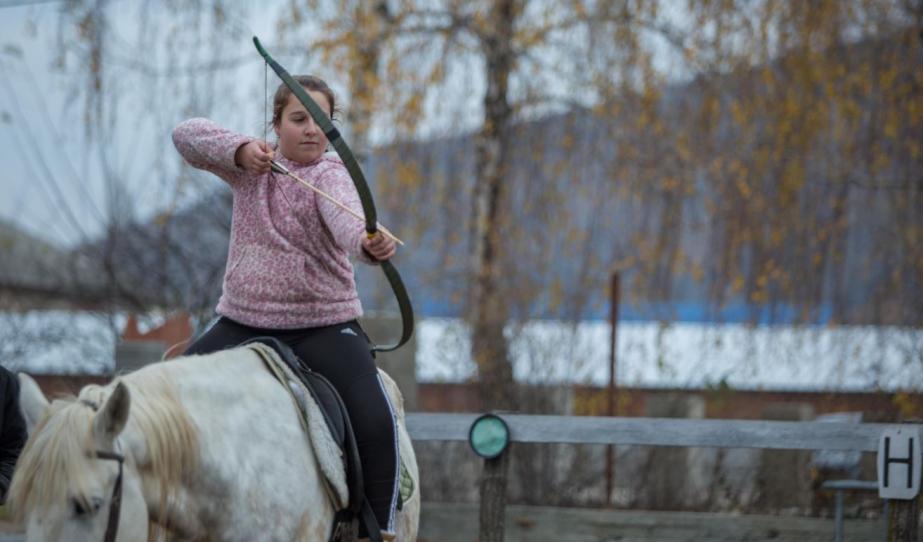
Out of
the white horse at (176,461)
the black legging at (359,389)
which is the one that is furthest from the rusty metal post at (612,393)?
the white horse at (176,461)

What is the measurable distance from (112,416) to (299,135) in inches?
51.2

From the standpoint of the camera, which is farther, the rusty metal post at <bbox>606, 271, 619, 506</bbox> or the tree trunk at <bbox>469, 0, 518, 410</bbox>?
the tree trunk at <bbox>469, 0, 518, 410</bbox>

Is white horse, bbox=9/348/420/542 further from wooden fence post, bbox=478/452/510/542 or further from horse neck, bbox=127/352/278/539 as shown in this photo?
wooden fence post, bbox=478/452/510/542

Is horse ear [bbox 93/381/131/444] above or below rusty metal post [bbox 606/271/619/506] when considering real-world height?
above

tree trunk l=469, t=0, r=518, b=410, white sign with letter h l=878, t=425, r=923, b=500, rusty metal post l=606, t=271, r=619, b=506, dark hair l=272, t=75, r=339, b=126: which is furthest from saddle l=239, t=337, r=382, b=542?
tree trunk l=469, t=0, r=518, b=410

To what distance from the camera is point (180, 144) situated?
160 inches

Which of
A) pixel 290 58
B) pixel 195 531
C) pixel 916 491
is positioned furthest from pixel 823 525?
pixel 290 58

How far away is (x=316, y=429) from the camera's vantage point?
3.75 meters

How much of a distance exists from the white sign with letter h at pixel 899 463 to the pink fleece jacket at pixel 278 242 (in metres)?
2.96

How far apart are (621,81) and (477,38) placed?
4.86 feet

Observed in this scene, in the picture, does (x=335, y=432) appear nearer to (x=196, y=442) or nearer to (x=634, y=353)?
(x=196, y=442)

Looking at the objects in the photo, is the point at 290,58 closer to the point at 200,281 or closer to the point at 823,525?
the point at 200,281

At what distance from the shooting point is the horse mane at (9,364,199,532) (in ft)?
9.96

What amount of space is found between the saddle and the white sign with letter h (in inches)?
113
